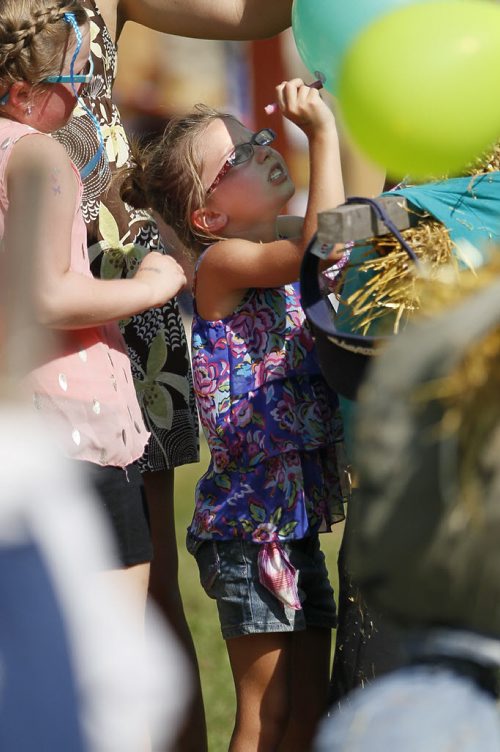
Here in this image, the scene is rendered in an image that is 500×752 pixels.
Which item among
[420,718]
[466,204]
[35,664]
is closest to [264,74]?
[466,204]

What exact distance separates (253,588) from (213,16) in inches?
→ 51.0

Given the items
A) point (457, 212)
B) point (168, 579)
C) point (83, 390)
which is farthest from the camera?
point (168, 579)

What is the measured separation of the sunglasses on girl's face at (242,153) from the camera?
2.22 metres

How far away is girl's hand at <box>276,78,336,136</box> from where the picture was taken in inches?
78.9

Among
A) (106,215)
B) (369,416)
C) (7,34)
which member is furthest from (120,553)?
(369,416)

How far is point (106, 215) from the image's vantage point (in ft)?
7.96

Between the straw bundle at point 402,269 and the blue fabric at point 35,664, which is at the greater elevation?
the straw bundle at point 402,269

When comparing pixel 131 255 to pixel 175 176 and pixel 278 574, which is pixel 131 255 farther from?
pixel 278 574

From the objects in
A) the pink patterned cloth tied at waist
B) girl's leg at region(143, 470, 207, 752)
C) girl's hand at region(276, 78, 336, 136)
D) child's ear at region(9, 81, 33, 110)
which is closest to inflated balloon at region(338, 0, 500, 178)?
girl's hand at region(276, 78, 336, 136)

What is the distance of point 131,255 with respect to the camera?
2439 mm

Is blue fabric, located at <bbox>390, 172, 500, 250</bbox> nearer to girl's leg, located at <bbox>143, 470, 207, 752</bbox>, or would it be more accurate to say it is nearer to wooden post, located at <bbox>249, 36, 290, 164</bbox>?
girl's leg, located at <bbox>143, 470, 207, 752</bbox>

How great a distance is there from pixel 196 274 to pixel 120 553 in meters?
0.56

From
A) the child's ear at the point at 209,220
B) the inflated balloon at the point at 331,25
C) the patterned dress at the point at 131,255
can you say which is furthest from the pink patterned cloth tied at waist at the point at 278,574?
the inflated balloon at the point at 331,25

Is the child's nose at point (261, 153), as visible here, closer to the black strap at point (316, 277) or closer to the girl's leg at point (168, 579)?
the black strap at point (316, 277)
